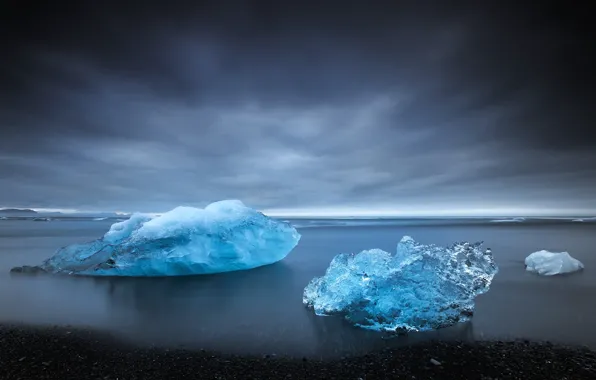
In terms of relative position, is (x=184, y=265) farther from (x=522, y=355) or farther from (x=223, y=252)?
(x=522, y=355)

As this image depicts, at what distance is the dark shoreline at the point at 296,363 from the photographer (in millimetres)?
4145

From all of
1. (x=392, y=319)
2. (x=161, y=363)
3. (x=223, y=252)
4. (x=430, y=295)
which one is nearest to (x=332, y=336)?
(x=392, y=319)

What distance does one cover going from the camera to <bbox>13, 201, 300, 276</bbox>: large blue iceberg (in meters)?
10.9

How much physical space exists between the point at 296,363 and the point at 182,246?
7.61m

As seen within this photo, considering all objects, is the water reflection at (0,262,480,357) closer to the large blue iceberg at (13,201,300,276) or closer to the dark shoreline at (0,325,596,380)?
the dark shoreline at (0,325,596,380)

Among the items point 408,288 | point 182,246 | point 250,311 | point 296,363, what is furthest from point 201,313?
point 182,246

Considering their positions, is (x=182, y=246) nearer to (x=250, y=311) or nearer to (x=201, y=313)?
(x=201, y=313)

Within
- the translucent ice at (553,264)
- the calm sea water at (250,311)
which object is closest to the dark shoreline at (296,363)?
the calm sea water at (250,311)

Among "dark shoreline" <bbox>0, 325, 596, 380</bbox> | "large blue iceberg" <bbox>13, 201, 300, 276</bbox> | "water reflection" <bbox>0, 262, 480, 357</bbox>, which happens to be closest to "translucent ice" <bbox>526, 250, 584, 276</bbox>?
"dark shoreline" <bbox>0, 325, 596, 380</bbox>

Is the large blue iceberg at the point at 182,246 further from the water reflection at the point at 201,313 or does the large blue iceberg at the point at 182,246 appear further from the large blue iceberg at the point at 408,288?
the large blue iceberg at the point at 408,288

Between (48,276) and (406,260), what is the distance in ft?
39.3

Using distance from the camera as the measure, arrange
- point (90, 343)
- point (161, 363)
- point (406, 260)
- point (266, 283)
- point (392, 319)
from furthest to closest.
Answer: point (266, 283) → point (406, 260) → point (392, 319) → point (90, 343) → point (161, 363)

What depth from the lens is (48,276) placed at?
37.5 ft

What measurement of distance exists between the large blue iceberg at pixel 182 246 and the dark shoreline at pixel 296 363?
18.4 ft
